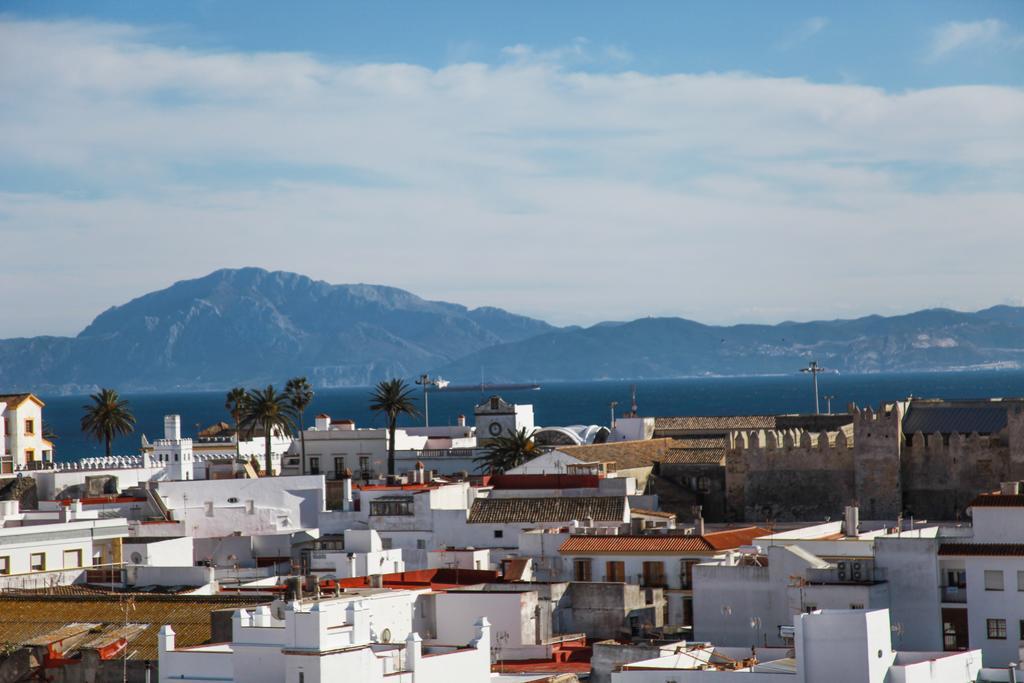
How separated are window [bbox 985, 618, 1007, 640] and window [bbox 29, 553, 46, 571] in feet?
93.0

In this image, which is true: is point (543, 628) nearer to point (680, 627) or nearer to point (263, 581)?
point (680, 627)

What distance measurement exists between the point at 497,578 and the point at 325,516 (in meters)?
19.5

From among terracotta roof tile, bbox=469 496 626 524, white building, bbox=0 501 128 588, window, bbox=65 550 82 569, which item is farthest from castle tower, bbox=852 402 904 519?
window, bbox=65 550 82 569

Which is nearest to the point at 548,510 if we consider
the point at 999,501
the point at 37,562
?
the point at 37,562

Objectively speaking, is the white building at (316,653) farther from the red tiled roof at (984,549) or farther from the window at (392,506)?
the window at (392,506)

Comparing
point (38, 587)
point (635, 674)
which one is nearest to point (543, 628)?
point (635, 674)

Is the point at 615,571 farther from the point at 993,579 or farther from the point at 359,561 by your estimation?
the point at 993,579

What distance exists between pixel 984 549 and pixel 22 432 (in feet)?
177

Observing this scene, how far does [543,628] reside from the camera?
44.6 meters

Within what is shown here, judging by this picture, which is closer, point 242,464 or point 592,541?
point 592,541

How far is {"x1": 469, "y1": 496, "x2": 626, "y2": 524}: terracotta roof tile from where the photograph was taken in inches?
2322

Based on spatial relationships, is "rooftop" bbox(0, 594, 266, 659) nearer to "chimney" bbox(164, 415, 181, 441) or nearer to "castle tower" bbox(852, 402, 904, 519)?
"castle tower" bbox(852, 402, 904, 519)

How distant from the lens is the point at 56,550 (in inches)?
2247

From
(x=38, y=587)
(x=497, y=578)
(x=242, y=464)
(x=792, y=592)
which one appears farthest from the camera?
(x=242, y=464)
